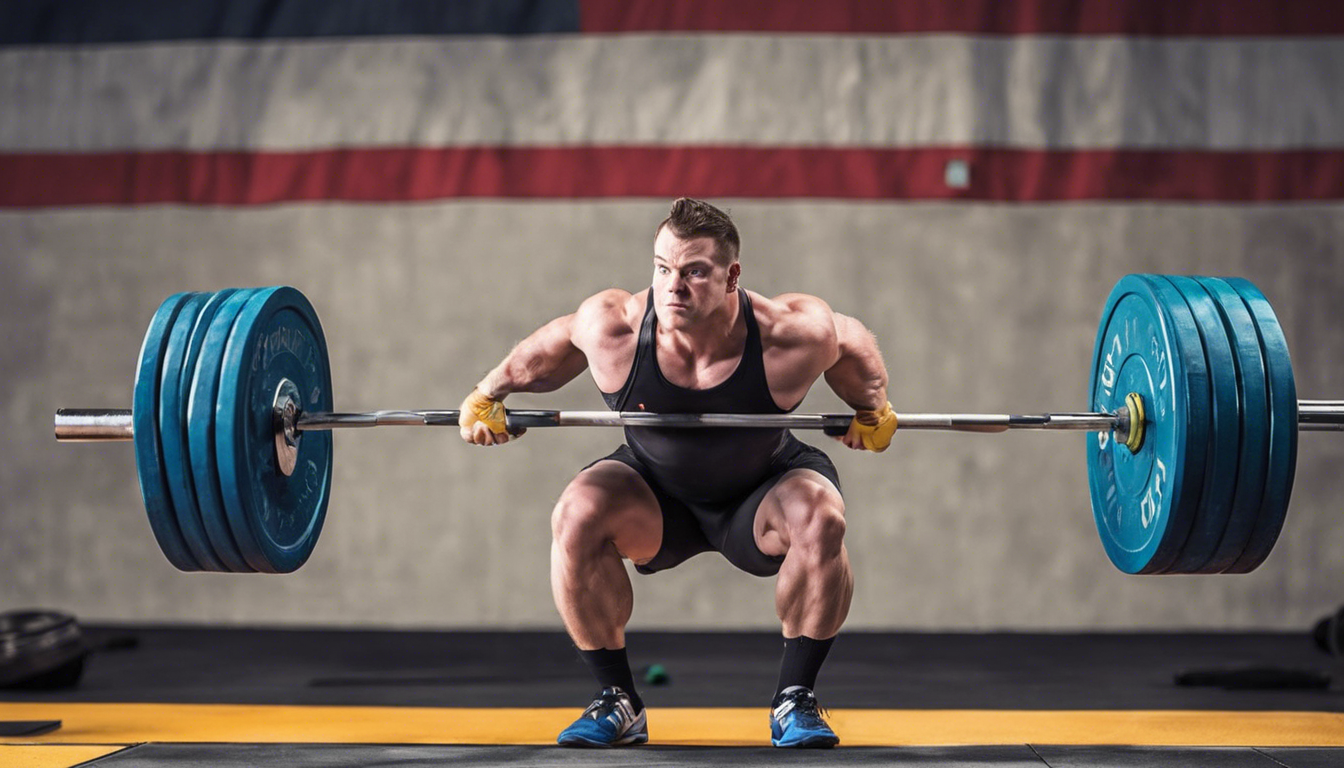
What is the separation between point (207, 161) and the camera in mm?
5156

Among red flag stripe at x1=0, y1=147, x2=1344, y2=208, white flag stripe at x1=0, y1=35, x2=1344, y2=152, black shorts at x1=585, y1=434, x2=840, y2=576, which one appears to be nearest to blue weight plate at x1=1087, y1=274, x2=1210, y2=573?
black shorts at x1=585, y1=434, x2=840, y2=576

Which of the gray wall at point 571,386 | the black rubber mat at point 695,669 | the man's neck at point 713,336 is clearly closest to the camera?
the man's neck at point 713,336

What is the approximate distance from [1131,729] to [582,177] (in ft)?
9.36

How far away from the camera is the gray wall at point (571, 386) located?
16.4 feet

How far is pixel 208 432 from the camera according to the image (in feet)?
8.82

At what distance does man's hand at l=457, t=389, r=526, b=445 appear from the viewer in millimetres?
2918

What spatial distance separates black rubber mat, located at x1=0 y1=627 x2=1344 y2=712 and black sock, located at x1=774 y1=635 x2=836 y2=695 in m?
0.77

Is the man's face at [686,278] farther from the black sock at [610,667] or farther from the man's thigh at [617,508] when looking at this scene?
the black sock at [610,667]

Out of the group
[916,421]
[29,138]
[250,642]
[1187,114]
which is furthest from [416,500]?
[1187,114]

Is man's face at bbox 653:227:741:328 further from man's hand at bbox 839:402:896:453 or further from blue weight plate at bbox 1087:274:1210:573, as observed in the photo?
blue weight plate at bbox 1087:274:1210:573

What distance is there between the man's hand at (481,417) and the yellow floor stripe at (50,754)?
2.97 feet

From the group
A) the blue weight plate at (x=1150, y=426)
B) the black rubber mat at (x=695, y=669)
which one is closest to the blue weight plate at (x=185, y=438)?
the black rubber mat at (x=695, y=669)

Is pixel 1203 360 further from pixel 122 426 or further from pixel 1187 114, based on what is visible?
pixel 1187 114

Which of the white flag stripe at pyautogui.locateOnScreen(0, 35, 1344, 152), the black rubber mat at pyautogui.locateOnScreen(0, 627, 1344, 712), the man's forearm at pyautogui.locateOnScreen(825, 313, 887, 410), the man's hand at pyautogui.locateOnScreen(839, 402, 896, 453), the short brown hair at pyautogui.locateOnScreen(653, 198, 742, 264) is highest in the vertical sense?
the white flag stripe at pyautogui.locateOnScreen(0, 35, 1344, 152)
